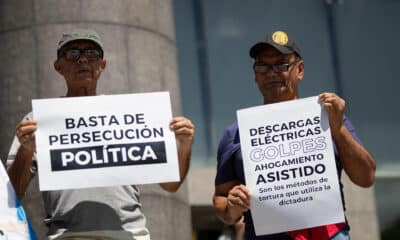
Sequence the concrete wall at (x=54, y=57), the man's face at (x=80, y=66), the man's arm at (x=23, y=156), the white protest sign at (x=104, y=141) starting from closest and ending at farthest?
the man's arm at (x=23, y=156) < the white protest sign at (x=104, y=141) < the man's face at (x=80, y=66) < the concrete wall at (x=54, y=57)

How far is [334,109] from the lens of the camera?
19.8ft

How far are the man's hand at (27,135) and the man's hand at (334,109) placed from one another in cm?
148

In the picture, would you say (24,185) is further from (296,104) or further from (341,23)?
(341,23)

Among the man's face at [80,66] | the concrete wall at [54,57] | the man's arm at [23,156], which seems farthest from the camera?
the concrete wall at [54,57]

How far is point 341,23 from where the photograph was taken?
A: 612 inches

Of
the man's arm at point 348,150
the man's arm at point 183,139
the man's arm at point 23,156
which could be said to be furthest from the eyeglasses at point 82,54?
the man's arm at point 348,150

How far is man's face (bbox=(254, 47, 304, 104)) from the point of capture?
6.21m

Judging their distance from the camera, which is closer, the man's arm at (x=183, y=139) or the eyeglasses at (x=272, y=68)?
the man's arm at (x=183, y=139)

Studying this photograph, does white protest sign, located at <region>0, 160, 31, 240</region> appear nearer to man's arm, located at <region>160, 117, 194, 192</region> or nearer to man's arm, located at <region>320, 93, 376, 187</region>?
man's arm, located at <region>160, 117, 194, 192</region>

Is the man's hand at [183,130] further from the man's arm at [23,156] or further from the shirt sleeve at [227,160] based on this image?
the man's arm at [23,156]

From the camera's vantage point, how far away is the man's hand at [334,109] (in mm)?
6027

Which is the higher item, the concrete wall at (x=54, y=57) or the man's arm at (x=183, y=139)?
the concrete wall at (x=54, y=57)

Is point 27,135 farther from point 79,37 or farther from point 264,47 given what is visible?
point 264,47

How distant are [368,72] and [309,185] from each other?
949 centimetres
